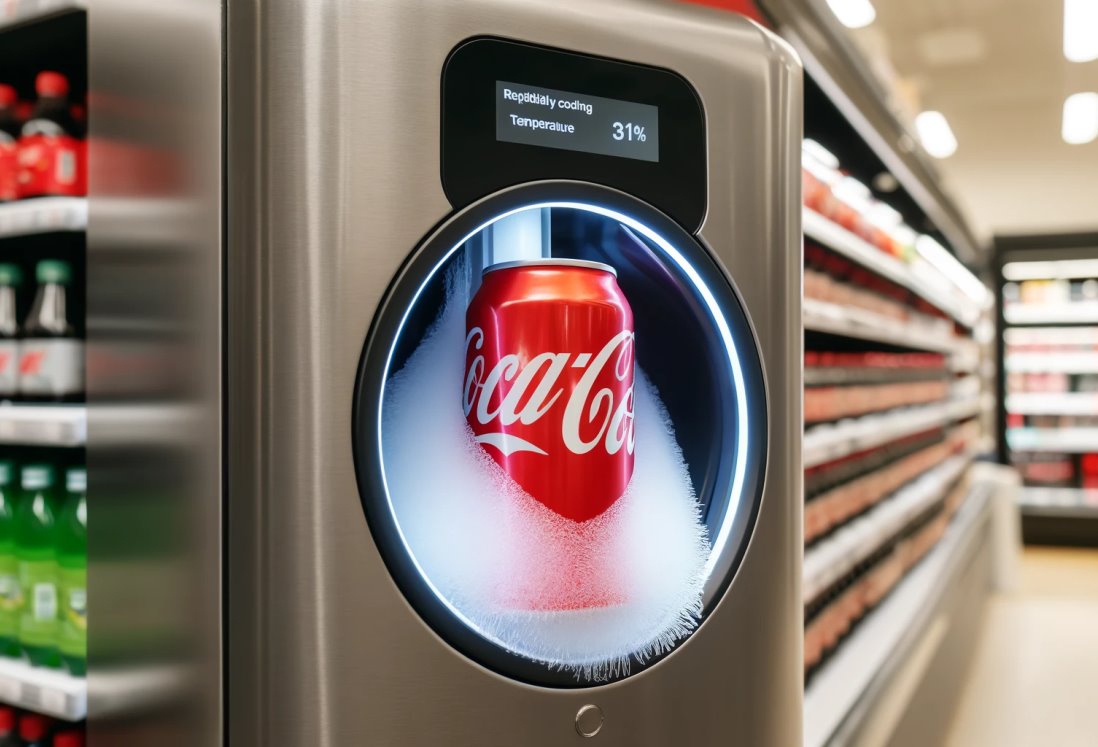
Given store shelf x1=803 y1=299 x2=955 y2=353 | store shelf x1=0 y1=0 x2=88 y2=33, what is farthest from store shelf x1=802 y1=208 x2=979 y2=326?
store shelf x1=0 y1=0 x2=88 y2=33

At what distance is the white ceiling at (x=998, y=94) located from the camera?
4301 mm

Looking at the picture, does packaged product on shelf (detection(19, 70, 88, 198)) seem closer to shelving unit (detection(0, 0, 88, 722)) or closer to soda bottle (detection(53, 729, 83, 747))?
shelving unit (detection(0, 0, 88, 722))

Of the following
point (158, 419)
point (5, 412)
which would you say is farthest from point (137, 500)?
point (5, 412)

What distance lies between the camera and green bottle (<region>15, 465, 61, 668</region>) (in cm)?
142

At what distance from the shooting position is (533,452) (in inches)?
30.4

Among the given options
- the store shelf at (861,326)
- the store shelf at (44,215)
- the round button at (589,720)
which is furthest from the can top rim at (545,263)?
the store shelf at (861,326)

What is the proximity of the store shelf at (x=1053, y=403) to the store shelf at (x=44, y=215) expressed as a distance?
8.08 metres

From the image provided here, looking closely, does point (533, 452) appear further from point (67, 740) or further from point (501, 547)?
point (67, 740)

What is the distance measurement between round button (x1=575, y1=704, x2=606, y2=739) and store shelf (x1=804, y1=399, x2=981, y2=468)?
128 cm

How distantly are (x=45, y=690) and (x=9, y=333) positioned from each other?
64 centimetres

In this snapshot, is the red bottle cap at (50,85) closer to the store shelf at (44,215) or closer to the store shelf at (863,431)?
the store shelf at (44,215)

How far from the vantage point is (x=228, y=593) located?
2.28ft

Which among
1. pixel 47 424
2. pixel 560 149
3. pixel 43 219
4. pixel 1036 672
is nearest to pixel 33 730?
pixel 47 424

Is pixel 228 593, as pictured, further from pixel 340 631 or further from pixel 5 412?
pixel 5 412
